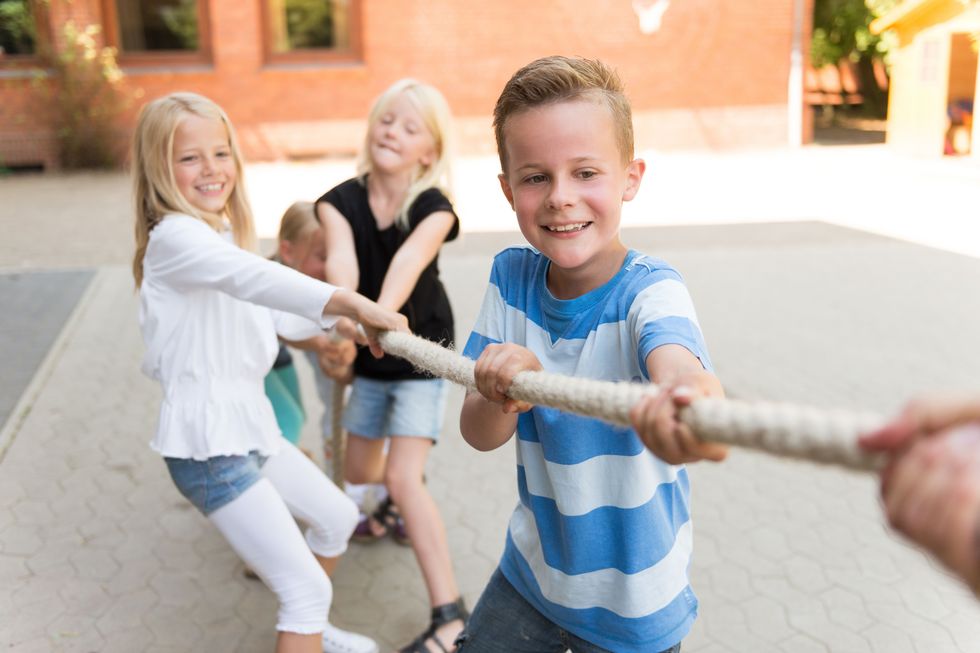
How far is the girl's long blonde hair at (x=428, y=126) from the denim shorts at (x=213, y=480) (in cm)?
101

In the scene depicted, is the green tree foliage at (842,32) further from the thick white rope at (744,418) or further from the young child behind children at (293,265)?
the thick white rope at (744,418)

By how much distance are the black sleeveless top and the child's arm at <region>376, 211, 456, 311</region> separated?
7 cm

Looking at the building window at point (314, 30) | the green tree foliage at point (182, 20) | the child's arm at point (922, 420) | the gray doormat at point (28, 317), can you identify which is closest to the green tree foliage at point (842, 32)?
the building window at point (314, 30)

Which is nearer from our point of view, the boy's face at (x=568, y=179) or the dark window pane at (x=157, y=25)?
the boy's face at (x=568, y=179)

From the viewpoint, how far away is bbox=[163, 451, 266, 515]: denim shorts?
2.38 m

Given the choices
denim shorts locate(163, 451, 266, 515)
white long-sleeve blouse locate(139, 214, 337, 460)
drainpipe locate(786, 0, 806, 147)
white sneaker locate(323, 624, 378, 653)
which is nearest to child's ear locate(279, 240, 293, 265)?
white long-sleeve blouse locate(139, 214, 337, 460)

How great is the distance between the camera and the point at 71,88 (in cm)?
1305

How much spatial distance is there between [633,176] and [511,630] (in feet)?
3.04

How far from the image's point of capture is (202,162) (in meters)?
2.56

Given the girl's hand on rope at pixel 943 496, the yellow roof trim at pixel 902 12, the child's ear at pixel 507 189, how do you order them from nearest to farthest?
1. the girl's hand on rope at pixel 943 496
2. the child's ear at pixel 507 189
3. the yellow roof trim at pixel 902 12

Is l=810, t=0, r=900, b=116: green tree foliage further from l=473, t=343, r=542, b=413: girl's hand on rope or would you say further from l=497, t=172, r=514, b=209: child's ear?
l=473, t=343, r=542, b=413: girl's hand on rope

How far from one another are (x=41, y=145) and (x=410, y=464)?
12.5m

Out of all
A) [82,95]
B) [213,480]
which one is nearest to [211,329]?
[213,480]

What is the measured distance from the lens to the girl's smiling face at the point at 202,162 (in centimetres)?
252
